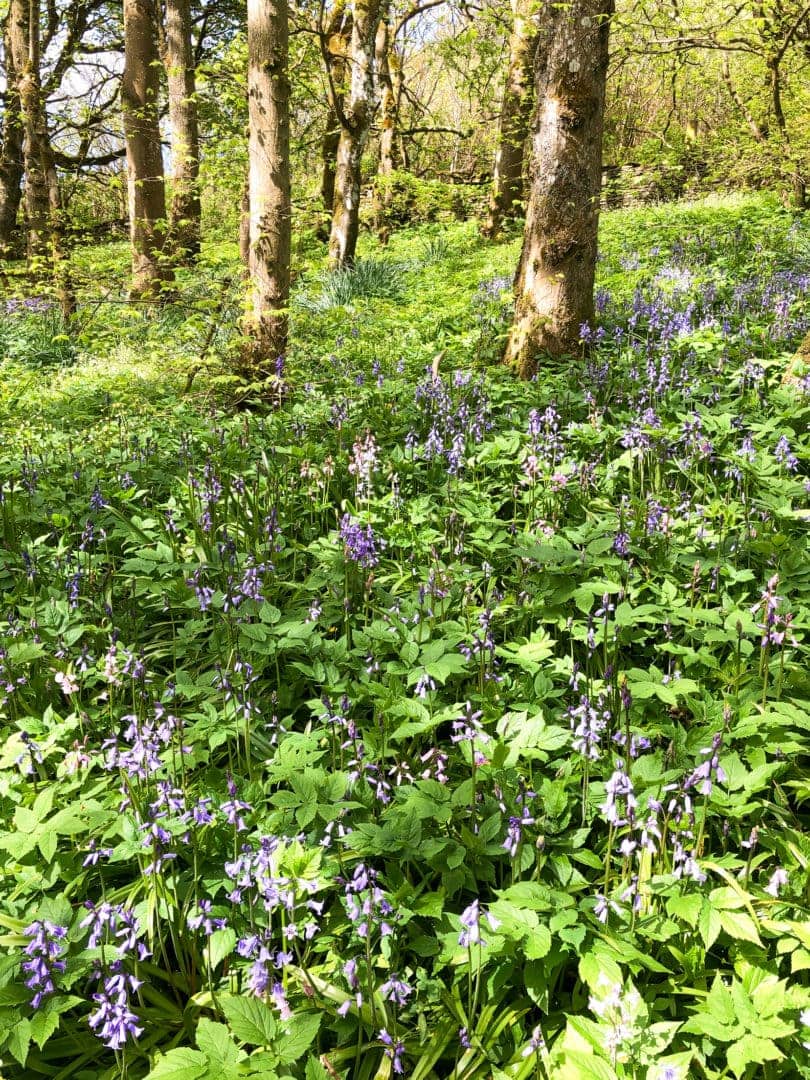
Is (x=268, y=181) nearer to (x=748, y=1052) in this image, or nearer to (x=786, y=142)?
(x=748, y=1052)

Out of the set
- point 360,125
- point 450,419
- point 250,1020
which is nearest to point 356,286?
point 360,125

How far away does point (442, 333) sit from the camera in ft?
22.8

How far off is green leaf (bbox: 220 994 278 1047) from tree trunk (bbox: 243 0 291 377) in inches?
194

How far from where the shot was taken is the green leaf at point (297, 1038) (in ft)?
4.49

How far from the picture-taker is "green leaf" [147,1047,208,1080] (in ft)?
4.29

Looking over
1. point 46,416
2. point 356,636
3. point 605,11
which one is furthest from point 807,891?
point 46,416

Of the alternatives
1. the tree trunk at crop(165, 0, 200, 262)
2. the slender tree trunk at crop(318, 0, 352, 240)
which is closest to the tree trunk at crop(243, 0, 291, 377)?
the slender tree trunk at crop(318, 0, 352, 240)

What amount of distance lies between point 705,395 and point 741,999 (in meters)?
3.68

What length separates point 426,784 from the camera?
1859mm

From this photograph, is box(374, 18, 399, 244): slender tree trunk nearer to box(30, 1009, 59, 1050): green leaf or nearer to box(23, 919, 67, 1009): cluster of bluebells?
box(23, 919, 67, 1009): cluster of bluebells

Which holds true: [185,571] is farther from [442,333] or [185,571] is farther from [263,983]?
[442,333]

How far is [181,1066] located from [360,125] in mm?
8711

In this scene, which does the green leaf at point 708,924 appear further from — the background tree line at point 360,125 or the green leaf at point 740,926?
the background tree line at point 360,125

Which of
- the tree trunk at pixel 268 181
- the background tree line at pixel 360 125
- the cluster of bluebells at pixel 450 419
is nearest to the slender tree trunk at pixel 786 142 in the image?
the background tree line at pixel 360 125
